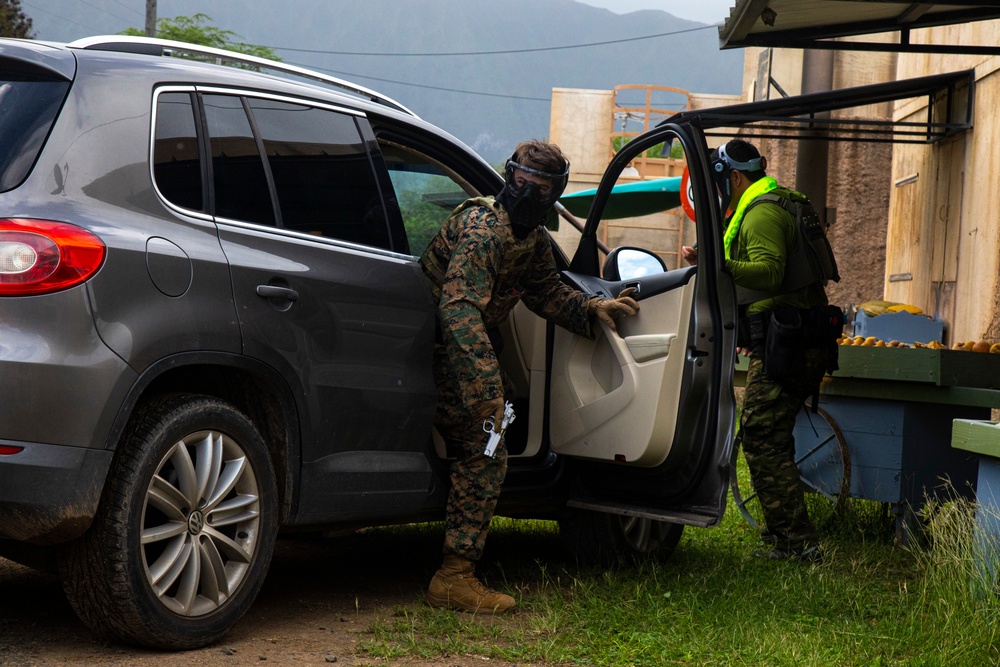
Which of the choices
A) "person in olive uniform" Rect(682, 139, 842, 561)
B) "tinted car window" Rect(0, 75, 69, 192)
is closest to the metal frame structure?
"person in olive uniform" Rect(682, 139, 842, 561)

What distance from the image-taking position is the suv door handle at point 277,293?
12.0 ft

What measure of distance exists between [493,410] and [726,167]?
2222mm

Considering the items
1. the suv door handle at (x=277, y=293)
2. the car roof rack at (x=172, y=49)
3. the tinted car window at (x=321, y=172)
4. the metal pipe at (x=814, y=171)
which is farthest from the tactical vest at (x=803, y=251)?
the metal pipe at (x=814, y=171)

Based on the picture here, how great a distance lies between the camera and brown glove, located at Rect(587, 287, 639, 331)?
4.61 metres

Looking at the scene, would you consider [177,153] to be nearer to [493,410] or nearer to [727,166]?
[493,410]

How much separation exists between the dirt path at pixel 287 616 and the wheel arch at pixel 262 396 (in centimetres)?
45

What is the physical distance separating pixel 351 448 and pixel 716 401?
1.50m

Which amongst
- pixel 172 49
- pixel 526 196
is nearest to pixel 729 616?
pixel 526 196

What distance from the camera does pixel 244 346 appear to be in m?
3.59

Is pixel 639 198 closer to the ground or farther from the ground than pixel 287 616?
farther from the ground

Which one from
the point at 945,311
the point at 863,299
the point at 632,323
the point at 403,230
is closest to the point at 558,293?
the point at 632,323

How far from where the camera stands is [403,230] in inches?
173

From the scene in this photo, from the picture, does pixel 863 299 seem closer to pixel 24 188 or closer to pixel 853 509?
pixel 853 509

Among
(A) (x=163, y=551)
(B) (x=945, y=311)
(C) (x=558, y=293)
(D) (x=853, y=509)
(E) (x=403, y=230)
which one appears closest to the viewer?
(A) (x=163, y=551)
